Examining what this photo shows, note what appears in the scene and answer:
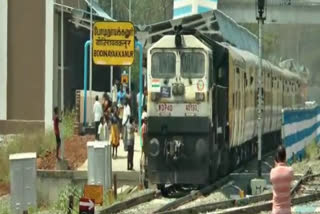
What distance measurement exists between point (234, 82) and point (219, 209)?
5.75 m

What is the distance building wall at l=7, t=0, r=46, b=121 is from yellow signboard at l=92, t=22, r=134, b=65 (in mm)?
17711

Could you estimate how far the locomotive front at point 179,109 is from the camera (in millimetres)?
18234

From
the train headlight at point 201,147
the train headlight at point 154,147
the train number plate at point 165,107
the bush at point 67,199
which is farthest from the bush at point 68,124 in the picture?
the train headlight at point 201,147

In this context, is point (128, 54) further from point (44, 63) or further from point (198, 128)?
point (44, 63)

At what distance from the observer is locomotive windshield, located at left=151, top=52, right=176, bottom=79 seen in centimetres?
1838

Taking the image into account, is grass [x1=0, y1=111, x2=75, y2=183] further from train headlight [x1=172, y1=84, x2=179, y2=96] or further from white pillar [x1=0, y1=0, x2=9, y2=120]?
white pillar [x1=0, y1=0, x2=9, y2=120]

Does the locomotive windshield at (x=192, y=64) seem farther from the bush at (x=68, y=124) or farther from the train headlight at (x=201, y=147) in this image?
the bush at (x=68, y=124)

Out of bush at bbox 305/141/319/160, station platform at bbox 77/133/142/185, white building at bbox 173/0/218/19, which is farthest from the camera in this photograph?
white building at bbox 173/0/218/19

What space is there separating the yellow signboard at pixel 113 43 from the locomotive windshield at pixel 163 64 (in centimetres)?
569

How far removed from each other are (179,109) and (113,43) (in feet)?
21.2


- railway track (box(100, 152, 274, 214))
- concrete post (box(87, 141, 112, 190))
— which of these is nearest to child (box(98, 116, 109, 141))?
concrete post (box(87, 141, 112, 190))

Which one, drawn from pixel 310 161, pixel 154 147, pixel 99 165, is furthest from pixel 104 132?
pixel 154 147

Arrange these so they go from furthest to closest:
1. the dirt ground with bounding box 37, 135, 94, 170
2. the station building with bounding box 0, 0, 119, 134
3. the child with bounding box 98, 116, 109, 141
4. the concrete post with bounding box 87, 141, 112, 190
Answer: the station building with bounding box 0, 0, 119, 134 → the dirt ground with bounding box 37, 135, 94, 170 → the child with bounding box 98, 116, 109, 141 → the concrete post with bounding box 87, 141, 112, 190

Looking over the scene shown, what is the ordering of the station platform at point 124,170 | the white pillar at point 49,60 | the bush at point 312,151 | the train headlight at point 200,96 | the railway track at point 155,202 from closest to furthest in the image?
the railway track at point 155,202 < the train headlight at point 200,96 < the station platform at point 124,170 < the bush at point 312,151 < the white pillar at point 49,60
